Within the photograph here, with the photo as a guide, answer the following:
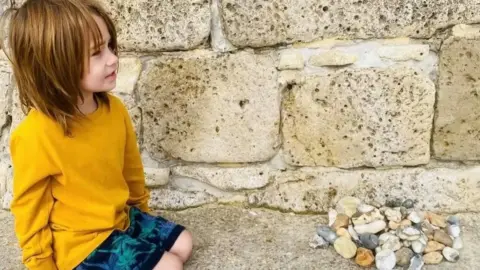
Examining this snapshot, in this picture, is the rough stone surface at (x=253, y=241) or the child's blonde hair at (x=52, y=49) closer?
the child's blonde hair at (x=52, y=49)

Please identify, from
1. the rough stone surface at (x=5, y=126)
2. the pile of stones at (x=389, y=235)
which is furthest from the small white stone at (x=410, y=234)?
the rough stone surface at (x=5, y=126)

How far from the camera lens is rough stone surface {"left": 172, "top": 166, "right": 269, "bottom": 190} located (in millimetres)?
2230

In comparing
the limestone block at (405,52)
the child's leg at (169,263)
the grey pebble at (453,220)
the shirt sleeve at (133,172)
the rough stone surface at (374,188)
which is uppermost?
the limestone block at (405,52)

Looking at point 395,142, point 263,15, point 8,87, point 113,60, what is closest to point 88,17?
point 113,60

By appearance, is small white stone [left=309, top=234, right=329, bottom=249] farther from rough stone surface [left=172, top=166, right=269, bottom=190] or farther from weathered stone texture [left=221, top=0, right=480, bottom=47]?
weathered stone texture [left=221, top=0, right=480, bottom=47]

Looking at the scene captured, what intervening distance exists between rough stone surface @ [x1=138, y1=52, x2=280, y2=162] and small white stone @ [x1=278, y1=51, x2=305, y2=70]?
4 centimetres

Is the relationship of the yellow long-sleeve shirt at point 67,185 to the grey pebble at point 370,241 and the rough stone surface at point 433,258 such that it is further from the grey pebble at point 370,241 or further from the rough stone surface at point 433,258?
the rough stone surface at point 433,258

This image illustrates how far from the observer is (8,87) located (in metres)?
2.26

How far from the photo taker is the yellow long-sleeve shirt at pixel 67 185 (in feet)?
5.50

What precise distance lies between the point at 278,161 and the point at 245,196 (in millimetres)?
184

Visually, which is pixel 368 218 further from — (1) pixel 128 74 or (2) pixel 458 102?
(1) pixel 128 74

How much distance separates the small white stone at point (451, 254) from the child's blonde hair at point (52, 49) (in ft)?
4.07

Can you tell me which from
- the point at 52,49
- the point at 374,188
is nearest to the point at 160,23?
the point at 52,49

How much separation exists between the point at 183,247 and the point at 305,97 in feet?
2.11
